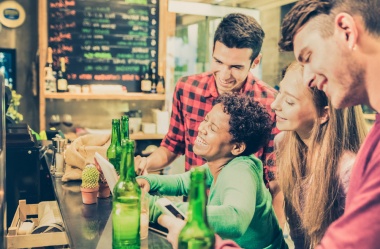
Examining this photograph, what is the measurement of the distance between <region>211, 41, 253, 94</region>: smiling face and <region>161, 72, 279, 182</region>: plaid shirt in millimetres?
129

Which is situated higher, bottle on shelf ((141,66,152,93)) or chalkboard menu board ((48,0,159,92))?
chalkboard menu board ((48,0,159,92))

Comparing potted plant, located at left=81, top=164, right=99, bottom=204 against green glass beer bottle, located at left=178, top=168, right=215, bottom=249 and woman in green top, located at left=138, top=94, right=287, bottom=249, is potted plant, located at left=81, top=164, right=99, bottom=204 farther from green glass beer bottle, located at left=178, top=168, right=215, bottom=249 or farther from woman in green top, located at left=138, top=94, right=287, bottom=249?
green glass beer bottle, located at left=178, top=168, right=215, bottom=249

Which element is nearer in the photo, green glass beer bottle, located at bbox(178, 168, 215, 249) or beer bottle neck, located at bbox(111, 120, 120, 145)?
green glass beer bottle, located at bbox(178, 168, 215, 249)

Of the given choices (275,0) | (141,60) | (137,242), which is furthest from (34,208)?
(275,0)

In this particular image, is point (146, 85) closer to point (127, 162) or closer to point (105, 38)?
point (105, 38)

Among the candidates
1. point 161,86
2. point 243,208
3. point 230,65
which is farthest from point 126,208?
point 161,86

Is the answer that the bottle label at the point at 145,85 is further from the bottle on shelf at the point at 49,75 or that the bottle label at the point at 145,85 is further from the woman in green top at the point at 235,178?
the woman in green top at the point at 235,178

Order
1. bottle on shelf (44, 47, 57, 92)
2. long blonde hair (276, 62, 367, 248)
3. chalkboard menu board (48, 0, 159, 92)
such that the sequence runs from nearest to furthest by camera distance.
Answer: long blonde hair (276, 62, 367, 248), bottle on shelf (44, 47, 57, 92), chalkboard menu board (48, 0, 159, 92)

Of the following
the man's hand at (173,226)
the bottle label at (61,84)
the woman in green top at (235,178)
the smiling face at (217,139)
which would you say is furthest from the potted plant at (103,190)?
the bottle label at (61,84)

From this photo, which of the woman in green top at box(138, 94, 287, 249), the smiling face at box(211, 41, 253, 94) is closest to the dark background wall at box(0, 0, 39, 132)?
the smiling face at box(211, 41, 253, 94)

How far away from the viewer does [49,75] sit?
4.25m

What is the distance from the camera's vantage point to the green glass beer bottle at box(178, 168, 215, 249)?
1.05m

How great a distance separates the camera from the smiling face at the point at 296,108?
186 centimetres

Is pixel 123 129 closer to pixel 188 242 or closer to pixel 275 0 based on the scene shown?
pixel 188 242
